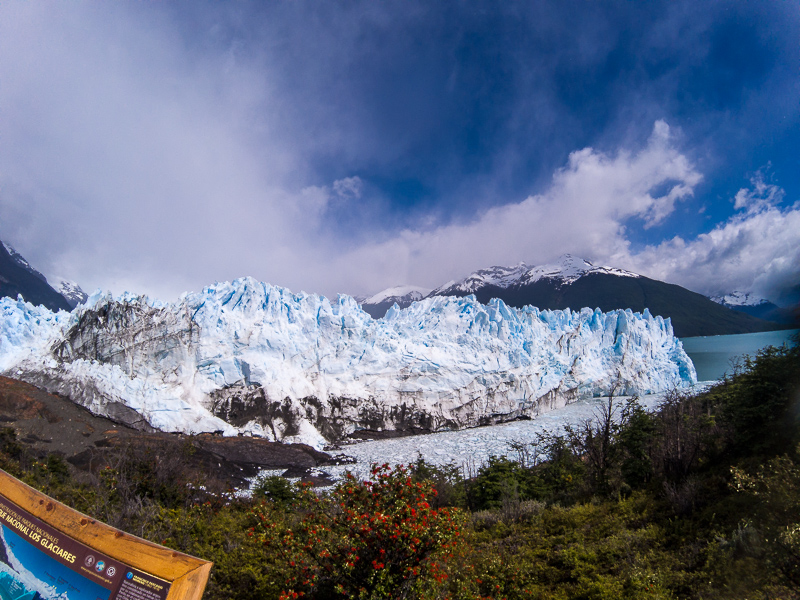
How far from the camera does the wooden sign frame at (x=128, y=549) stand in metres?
2.14

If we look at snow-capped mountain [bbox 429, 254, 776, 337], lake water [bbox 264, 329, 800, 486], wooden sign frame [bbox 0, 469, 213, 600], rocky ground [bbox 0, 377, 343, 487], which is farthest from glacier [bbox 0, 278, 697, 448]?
snow-capped mountain [bbox 429, 254, 776, 337]

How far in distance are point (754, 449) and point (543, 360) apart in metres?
35.4

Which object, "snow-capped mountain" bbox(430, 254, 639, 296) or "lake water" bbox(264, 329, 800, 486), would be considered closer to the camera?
"lake water" bbox(264, 329, 800, 486)

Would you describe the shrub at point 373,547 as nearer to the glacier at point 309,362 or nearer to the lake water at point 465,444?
the lake water at point 465,444

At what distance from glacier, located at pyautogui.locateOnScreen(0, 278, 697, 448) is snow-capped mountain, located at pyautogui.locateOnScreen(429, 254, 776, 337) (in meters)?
89.1

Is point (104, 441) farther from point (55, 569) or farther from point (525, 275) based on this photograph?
point (525, 275)

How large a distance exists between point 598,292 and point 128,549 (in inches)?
6505

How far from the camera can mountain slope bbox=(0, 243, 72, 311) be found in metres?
63.9

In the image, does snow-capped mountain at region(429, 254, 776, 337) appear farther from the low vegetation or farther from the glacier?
the low vegetation

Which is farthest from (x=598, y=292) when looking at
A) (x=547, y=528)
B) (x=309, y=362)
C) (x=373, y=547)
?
(x=373, y=547)

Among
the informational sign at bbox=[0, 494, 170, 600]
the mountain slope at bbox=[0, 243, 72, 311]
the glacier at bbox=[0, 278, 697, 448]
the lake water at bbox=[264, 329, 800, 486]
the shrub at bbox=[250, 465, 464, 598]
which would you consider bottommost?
the lake water at bbox=[264, 329, 800, 486]

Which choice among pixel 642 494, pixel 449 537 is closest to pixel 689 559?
pixel 642 494

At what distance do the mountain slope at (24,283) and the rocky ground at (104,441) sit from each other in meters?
52.7

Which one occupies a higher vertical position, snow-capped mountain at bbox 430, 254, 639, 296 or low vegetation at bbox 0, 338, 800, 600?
snow-capped mountain at bbox 430, 254, 639, 296
